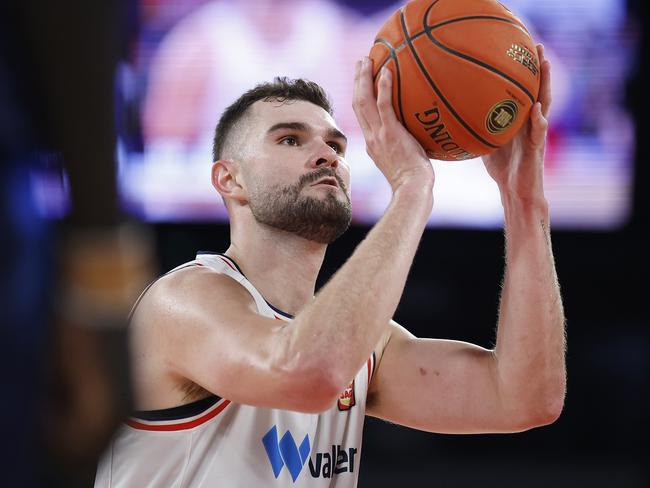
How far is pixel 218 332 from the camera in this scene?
2.40m

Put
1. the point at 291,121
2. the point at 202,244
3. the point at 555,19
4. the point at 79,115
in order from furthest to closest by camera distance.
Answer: the point at 202,244 → the point at 555,19 → the point at 291,121 → the point at 79,115

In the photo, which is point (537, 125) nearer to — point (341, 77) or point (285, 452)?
point (285, 452)

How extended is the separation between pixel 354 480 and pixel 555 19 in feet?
15.4

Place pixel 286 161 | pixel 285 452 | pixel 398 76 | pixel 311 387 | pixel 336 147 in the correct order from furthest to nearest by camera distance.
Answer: pixel 336 147 → pixel 286 161 → pixel 285 452 → pixel 398 76 → pixel 311 387

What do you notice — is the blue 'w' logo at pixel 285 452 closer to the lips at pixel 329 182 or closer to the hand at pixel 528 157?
the lips at pixel 329 182

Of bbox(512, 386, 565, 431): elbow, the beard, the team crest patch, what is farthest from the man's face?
bbox(512, 386, 565, 431): elbow

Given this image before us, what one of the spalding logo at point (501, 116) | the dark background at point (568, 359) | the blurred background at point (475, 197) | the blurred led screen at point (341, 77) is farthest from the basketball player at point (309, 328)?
the dark background at point (568, 359)

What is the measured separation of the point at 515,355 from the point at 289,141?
1.10m

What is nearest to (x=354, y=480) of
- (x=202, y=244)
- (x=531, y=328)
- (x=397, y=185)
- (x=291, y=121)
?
(x=531, y=328)

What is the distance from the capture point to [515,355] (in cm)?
301

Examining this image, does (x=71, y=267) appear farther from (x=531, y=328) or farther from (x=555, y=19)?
(x=555, y=19)

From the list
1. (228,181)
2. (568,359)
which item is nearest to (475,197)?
(568,359)

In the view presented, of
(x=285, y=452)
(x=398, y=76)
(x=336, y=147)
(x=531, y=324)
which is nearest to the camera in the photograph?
(x=398, y=76)

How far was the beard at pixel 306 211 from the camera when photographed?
2984mm
